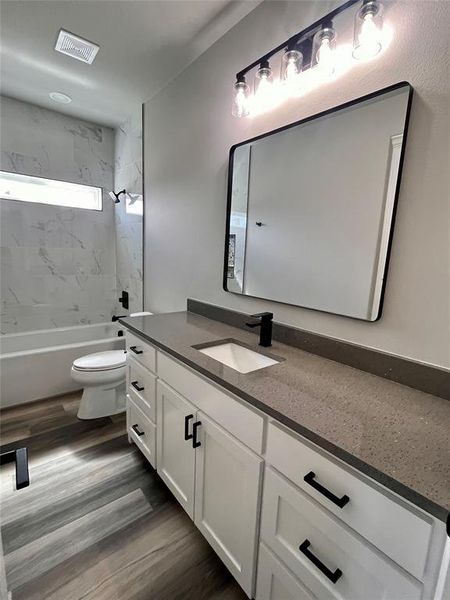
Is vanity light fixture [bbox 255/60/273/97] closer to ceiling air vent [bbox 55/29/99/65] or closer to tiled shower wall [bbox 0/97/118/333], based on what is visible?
ceiling air vent [bbox 55/29/99/65]

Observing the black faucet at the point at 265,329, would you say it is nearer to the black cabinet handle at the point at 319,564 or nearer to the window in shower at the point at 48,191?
the black cabinet handle at the point at 319,564

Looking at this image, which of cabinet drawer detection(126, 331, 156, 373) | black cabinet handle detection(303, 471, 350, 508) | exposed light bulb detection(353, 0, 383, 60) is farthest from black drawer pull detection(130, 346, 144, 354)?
exposed light bulb detection(353, 0, 383, 60)

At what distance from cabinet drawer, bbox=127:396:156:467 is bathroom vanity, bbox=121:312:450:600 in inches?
7.5

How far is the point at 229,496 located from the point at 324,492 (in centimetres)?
48

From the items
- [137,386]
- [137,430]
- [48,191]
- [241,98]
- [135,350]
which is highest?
[241,98]

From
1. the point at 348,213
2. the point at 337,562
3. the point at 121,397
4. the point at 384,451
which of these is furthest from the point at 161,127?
the point at 337,562

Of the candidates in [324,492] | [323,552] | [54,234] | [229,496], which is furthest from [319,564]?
[54,234]

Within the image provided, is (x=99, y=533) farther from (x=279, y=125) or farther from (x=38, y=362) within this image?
(x=279, y=125)

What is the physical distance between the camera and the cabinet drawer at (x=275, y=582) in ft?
2.63

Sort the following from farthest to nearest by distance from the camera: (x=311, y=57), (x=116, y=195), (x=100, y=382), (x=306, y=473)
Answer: (x=116, y=195) → (x=100, y=382) → (x=311, y=57) → (x=306, y=473)

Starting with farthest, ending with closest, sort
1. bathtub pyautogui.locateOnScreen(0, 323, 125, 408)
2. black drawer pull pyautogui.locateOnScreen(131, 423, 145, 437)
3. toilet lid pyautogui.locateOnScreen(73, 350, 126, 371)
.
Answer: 1. bathtub pyautogui.locateOnScreen(0, 323, 125, 408)
2. toilet lid pyautogui.locateOnScreen(73, 350, 126, 371)
3. black drawer pull pyautogui.locateOnScreen(131, 423, 145, 437)

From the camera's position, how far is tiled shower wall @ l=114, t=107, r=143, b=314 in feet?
8.64

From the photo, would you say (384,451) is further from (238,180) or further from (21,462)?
(238,180)

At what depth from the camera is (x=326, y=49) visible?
1109 millimetres
